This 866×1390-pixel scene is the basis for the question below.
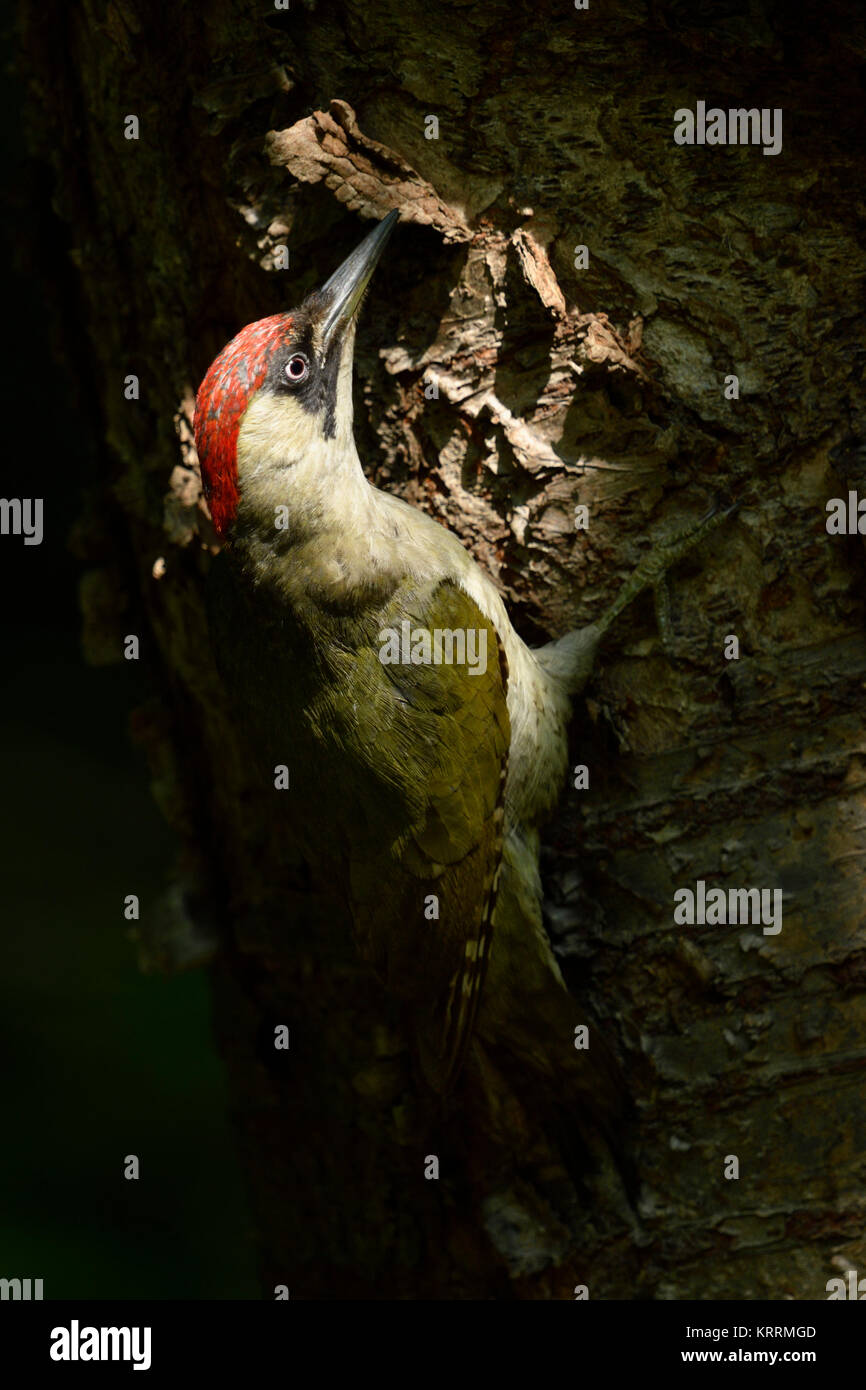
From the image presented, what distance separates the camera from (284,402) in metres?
Result: 2.40

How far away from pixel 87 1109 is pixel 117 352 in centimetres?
250

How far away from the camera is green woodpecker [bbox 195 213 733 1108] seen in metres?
2.44

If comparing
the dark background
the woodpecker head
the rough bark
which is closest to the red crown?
the woodpecker head

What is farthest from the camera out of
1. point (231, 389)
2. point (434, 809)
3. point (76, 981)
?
point (76, 981)

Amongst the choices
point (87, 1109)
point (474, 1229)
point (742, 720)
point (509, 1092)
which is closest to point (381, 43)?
point (742, 720)

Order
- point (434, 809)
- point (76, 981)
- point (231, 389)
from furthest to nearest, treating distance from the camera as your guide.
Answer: point (76, 981) → point (434, 809) → point (231, 389)

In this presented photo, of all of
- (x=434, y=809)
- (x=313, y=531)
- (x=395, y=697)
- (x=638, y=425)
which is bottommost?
(x=434, y=809)

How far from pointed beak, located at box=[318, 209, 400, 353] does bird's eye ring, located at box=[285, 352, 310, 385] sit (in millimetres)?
48

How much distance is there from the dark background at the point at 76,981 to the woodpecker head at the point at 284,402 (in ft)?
Answer: 3.35

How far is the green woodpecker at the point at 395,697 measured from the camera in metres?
2.44

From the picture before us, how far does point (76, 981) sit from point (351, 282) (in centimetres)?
288

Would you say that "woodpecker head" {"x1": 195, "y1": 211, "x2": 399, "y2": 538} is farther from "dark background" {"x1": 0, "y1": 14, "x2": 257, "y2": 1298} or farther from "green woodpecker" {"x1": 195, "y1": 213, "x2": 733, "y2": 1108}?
"dark background" {"x1": 0, "y1": 14, "x2": 257, "y2": 1298}

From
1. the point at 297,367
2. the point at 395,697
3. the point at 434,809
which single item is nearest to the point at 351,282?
the point at 297,367

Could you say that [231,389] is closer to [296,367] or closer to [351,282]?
[296,367]
